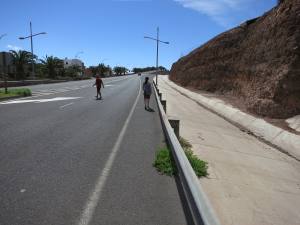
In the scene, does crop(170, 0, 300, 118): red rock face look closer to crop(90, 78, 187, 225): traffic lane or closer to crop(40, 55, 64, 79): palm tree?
crop(90, 78, 187, 225): traffic lane

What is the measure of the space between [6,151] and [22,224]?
4.34 m

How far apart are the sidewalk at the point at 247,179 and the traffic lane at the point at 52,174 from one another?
2.19 metres

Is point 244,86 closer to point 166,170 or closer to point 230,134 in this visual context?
point 230,134

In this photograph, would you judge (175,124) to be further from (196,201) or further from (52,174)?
(196,201)

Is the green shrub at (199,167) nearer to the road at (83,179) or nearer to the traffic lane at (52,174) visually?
the road at (83,179)

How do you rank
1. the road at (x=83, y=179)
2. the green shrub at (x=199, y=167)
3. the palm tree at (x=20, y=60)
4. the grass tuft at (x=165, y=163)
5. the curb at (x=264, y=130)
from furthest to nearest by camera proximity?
the palm tree at (x=20, y=60), the curb at (x=264, y=130), the green shrub at (x=199, y=167), the grass tuft at (x=165, y=163), the road at (x=83, y=179)

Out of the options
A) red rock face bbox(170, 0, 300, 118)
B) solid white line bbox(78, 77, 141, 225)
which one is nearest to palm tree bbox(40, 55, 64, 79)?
red rock face bbox(170, 0, 300, 118)

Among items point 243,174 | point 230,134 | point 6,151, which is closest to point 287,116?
point 230,134

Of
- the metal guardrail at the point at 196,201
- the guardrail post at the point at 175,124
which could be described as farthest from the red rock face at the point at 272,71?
the metal guardrail at the point at 196,201

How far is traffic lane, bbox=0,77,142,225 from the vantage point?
205 inches

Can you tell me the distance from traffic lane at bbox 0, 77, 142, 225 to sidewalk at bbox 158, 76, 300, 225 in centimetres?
219

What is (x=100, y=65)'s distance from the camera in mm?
157375

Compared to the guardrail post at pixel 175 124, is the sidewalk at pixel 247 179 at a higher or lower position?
lower

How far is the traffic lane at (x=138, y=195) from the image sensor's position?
5156 mm
